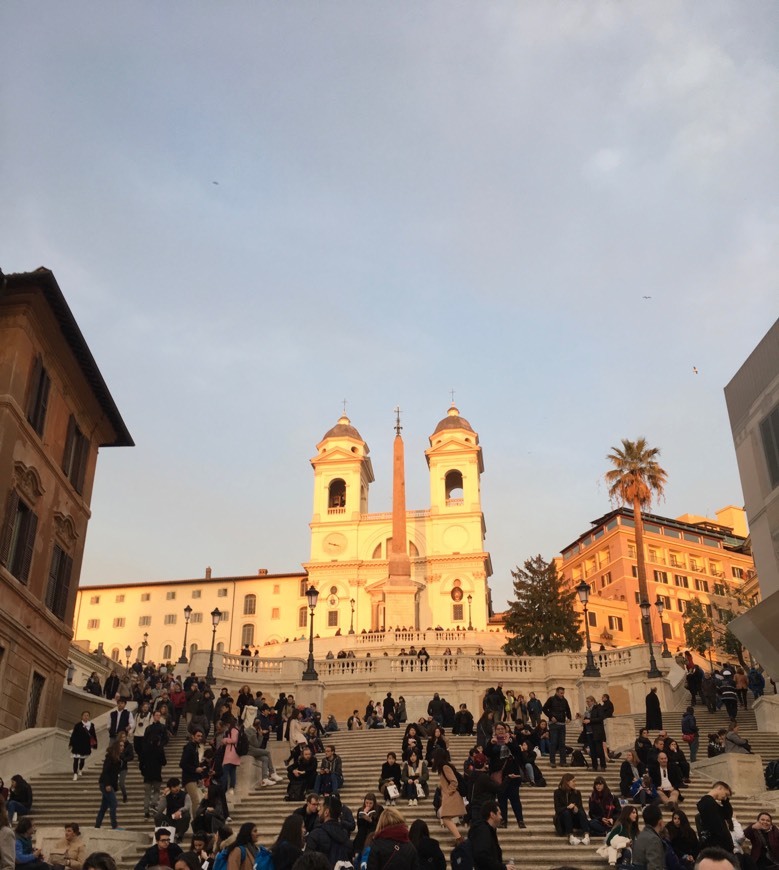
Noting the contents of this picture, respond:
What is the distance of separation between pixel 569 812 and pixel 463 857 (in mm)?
4780

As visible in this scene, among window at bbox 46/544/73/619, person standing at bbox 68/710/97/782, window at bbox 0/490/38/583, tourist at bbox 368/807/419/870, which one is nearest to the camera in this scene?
tourist at bbox 368/807/419/870

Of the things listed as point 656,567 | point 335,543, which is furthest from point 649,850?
point 656,567

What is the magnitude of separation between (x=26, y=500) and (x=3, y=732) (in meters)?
5.34

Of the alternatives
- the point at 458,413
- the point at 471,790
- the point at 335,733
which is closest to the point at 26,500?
the point at 335,733

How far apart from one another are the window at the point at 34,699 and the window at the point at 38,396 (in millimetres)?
6126

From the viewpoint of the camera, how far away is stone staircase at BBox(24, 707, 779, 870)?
1412 centimetres

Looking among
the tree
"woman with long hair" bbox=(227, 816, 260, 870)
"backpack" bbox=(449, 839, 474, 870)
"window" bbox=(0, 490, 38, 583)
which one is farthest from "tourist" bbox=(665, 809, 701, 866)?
the tree

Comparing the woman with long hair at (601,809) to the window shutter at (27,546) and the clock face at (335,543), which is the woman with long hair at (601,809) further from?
the clock face at (335,543)

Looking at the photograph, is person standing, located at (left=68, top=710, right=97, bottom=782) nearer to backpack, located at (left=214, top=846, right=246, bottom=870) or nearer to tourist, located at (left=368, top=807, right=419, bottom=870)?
backpack, located at (left=214, top=846, right=246, bottom=870)

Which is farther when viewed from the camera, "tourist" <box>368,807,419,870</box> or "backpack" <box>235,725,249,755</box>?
"backpack" <box>235,725,249,755</box>

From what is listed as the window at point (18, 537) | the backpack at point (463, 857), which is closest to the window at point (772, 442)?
the backpack at point (463, 857)

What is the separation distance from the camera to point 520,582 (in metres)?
53.0

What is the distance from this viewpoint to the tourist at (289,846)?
10.1 m

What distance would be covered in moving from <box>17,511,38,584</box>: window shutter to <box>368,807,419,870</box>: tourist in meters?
15.6
